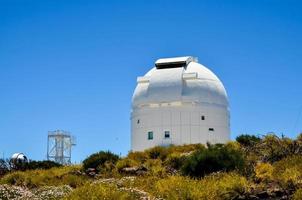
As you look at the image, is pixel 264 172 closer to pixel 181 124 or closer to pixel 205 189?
pixel 205 189

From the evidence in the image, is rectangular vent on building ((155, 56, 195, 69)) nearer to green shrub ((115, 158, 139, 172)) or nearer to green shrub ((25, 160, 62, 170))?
green shrub ((25, 160, 62, 170))

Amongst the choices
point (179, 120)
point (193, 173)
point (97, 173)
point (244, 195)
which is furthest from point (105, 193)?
point (179, 120)

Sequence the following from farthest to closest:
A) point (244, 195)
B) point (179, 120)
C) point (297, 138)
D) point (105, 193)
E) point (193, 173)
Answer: point (179, 120), point (297, 138), point (193, 173), point (244, 195), point (105, 193)

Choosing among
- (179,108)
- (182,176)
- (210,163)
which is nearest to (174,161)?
(210,163)

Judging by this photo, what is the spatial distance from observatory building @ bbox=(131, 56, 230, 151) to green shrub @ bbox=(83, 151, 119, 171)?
15.9 metres

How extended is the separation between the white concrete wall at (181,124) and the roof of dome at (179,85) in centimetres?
71

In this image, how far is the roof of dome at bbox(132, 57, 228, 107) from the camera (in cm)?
4575

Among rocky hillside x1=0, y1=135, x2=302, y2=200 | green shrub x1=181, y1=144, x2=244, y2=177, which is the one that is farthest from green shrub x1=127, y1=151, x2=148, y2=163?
green shrub x1=181, y1=144, x2=244, y2=177

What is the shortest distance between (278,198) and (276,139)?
1120 centimetres

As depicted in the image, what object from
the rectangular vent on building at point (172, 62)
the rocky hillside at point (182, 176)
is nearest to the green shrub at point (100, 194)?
the rocky hillside at point (182, 176)

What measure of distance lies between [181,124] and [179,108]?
4.46ft

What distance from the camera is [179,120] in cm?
4581

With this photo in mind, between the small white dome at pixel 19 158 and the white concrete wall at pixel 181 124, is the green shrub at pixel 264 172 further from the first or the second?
the white concrete wall at pixel 181 124

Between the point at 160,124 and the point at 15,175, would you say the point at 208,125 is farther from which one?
the point at 15,175
